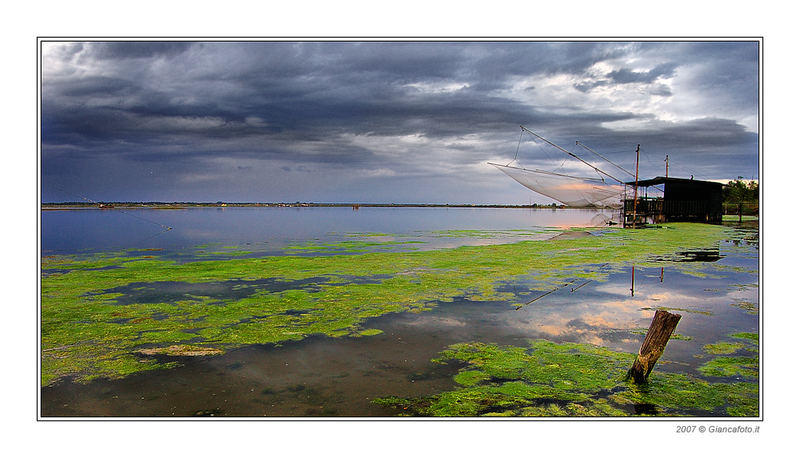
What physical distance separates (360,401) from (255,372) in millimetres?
1397

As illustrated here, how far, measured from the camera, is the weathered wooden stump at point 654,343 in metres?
4.54

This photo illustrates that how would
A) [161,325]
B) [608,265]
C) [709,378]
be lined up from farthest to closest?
[608,265], [161,325], [709,378]

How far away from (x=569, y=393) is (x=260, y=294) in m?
6.51

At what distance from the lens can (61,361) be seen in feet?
18.1

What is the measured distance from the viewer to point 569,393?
179 inches

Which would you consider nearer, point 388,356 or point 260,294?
point 388,356

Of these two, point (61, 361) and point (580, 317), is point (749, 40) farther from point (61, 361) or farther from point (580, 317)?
point (61, 361)

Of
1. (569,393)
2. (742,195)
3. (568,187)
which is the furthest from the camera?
(742,195)

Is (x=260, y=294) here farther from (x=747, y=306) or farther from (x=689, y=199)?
(x=689, y=199)

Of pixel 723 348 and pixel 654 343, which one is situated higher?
pixel 654 343

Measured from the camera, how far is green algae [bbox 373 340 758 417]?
4.25m

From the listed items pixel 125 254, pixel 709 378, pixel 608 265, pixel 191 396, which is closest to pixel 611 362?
pixel 709 378

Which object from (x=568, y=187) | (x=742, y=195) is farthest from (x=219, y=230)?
(x=742, y=195)

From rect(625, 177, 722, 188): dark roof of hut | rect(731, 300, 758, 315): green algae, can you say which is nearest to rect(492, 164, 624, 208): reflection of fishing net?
rect(625, 177, 722, 188): dark roof of hut
